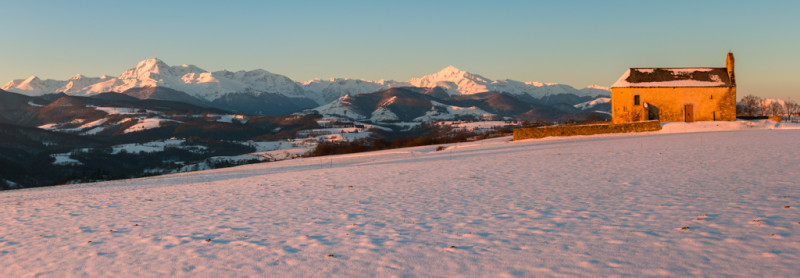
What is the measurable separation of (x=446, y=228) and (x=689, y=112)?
6321cm

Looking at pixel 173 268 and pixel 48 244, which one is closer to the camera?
pixel 173 268

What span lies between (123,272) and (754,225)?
46.6 feet

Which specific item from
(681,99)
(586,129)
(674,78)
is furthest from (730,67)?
(586,129)

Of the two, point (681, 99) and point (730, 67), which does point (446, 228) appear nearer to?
point (681, 99)

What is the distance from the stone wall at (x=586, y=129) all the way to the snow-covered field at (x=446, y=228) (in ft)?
100

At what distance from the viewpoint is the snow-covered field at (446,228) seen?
32.8ft

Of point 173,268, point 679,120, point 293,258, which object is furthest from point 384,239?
point 679,120

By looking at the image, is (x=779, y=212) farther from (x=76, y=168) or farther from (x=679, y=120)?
(x=76, y=168)

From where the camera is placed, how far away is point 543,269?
9.48 meters

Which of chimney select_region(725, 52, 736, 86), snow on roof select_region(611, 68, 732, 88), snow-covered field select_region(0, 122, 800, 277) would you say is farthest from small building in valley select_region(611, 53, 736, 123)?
snow-covered field select_region(0, 122, 800, 277)

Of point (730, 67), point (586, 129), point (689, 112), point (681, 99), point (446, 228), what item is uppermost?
point (730, 67)

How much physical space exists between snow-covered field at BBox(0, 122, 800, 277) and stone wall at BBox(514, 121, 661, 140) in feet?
100

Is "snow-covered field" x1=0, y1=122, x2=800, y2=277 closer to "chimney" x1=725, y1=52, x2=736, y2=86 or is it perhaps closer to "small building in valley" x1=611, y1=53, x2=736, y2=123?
"small building in valley" x1=611, y1=53, x2=736, y2=123

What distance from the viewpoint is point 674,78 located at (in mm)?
65625
